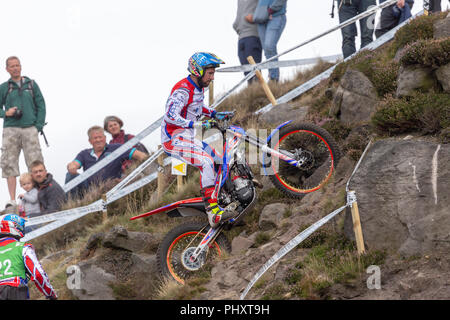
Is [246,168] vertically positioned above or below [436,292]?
above

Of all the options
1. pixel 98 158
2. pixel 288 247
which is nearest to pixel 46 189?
pixel 98 158

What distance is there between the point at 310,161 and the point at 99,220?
6.73 meters

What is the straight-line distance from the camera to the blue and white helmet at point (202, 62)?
10461 mm

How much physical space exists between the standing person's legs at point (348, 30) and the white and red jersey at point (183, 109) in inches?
199

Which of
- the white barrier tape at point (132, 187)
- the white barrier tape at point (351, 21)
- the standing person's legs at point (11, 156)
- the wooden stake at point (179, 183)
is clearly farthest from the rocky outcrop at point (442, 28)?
the standing person's legs at point (11, 156)

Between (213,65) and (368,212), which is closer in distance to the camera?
(368,212)

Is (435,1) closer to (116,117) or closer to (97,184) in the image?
(116,117)

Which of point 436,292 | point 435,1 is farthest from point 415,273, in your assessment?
point 435,1

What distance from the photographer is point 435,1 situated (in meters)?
14.1

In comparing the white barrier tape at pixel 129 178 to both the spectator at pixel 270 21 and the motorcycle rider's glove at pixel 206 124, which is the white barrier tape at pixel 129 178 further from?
the motorcycle rider's glove at pixel 206 124

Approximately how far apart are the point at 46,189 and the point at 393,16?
7.96 meters

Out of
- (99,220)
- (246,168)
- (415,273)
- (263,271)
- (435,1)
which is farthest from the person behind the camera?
(99,220)

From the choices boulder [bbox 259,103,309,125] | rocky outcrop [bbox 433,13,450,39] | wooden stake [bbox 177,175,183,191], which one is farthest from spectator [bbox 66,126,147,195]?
rocky outcrop [bbox 433,13,450,39]

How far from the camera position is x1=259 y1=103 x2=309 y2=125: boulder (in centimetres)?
1487
